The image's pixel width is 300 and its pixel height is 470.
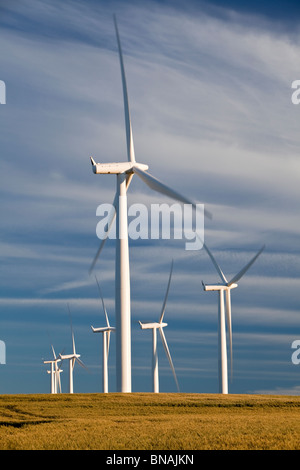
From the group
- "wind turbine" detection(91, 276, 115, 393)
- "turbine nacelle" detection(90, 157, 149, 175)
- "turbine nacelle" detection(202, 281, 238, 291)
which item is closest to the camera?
"turbine nacelle" detection(90, 157, 149, 175)

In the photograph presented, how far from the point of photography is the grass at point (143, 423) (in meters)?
29.2

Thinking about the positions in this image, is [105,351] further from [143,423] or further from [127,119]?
[143,423]

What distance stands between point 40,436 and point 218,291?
68.6 metres

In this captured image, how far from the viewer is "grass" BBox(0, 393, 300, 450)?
29.2 metres

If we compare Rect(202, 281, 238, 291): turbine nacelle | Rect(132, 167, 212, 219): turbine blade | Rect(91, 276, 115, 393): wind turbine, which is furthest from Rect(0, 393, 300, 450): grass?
Rect(91, 276, 115, 393): wind turbine

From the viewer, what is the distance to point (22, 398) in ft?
186

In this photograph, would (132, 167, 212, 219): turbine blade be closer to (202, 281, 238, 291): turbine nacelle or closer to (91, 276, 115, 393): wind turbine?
(202, 281, 238, 291): turbine nacelle

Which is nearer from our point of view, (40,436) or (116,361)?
(40,436)

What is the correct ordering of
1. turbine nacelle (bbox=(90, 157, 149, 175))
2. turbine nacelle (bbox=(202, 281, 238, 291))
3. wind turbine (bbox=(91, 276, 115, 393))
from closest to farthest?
1. turbine nacelle (bbox=(90, 157, 149, 175))
2. turbine nacelle (bbox=(202, 281, 238, 291))
3. wind turbine (bbox=(91, 276, 115, 393))

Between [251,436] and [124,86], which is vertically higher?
[124,86]
